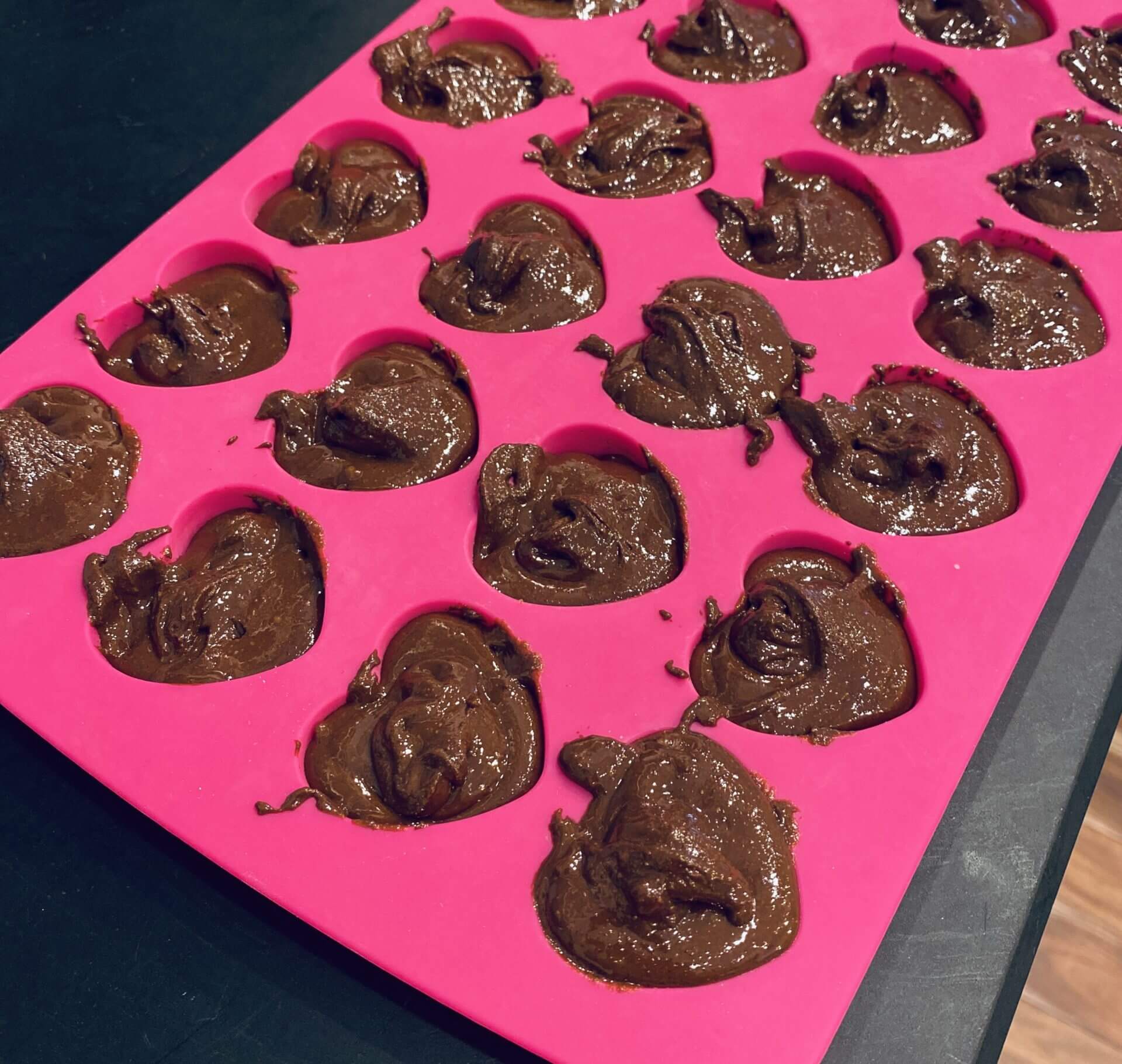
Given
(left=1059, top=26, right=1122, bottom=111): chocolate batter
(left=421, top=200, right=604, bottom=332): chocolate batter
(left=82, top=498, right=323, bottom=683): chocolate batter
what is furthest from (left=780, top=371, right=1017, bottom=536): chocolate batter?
(left=1059, top=26, right=1122, bottom=111): chocolate batter

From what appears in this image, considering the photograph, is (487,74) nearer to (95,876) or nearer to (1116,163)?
(1116,163)

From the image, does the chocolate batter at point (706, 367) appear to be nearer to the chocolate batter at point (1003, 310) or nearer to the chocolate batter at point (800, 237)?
the chocolate batter at point (800, 237)

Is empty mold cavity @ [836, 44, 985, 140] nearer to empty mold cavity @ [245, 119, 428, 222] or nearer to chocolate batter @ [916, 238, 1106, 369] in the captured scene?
chocolate batter @ [916, 238, 1106, 369]

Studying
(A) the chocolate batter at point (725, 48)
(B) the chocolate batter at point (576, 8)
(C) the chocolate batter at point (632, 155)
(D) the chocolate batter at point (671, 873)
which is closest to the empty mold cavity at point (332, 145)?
(C) the chocolate batter at point (632, 155)

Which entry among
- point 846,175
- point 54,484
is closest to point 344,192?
point 54,484

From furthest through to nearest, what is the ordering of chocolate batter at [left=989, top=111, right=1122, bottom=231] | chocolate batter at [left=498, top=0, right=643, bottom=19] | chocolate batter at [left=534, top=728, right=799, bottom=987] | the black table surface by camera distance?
chocolate batter at [left=498, top=0, right=643, bottom=19], chocolate batter at [left=989, top=111, right=1122, bottom=231], the black table surface, chocolate batter at [left=534, top=728, right=799, bottom=987]

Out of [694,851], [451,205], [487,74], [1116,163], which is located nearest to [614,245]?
[451,205]
